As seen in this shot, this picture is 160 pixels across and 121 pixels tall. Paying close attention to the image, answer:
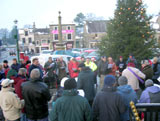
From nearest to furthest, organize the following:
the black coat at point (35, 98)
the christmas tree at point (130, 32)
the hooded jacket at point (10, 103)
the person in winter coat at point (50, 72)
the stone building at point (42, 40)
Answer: the black coat at point (35, 98), the hooded jacket at point (10, 103), the person in winter coat at point (50, 72), the christmas tree at point (130, 32), the stone building at point (42, 40)

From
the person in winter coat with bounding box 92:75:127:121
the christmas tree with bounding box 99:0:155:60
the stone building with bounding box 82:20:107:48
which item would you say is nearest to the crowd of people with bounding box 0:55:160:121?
the person in winter coat with bounding box 92:75:127:121

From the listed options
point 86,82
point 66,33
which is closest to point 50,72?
point 86,82

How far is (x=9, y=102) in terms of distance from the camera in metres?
4.09

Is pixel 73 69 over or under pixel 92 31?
under

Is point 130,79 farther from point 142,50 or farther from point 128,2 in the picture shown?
point 128,2

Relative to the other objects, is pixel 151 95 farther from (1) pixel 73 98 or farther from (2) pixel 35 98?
(2) pixel 35 98

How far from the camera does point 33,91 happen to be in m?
3.97

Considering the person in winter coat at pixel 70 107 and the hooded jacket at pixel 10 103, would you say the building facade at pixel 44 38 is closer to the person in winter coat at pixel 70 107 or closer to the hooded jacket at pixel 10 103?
the hooded jacket at pixel 10 103

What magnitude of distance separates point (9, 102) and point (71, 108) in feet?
5.49

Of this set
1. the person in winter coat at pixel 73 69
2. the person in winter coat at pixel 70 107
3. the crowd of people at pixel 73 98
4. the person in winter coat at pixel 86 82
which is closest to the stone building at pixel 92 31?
the person in winter coat at pixel 73 69

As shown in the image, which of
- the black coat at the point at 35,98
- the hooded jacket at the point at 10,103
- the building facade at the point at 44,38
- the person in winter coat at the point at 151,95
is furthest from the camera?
the building facade at the point at 44,38

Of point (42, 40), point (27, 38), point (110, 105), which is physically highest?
point (27, 38)

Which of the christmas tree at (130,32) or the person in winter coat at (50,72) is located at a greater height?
the christmas tree at (130,32)

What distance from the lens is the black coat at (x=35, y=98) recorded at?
3984 mm
